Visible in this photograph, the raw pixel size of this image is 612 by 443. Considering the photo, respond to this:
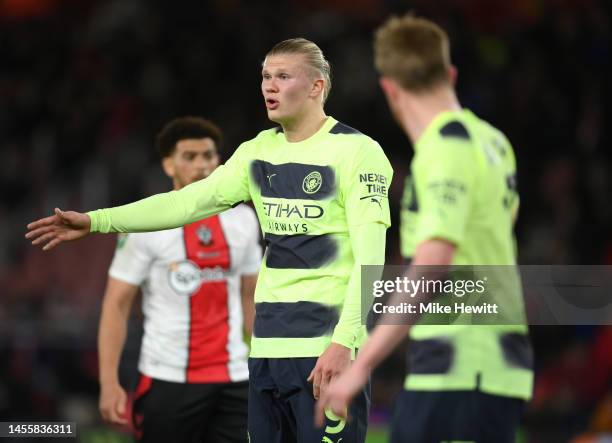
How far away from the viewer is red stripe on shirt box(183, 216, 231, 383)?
19.5 feet

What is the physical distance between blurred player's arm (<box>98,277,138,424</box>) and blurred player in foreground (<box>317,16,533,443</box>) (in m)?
2.75

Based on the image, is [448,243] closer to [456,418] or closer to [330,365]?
[456,418]

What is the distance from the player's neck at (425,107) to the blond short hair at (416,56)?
3 cm

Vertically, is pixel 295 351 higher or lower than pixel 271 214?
lower

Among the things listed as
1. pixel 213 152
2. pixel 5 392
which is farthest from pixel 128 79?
pixel 213 152

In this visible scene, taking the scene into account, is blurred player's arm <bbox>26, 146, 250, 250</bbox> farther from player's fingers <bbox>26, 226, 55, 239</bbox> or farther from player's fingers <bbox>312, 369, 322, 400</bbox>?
player's fingers <bbox>312, 369, 322, 400</bbox>

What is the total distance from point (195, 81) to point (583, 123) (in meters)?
4.68

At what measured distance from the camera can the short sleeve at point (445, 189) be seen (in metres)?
3.27

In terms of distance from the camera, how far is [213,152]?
20.5 ft

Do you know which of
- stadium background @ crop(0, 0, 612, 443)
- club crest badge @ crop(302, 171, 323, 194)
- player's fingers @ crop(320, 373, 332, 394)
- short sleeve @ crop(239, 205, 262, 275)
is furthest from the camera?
stadium background @ crop(0, 0, 612, 443)

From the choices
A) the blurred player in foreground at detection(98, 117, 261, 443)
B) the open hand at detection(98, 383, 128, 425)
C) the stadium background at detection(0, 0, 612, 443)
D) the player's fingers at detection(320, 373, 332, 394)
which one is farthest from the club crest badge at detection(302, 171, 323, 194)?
the stadium background at detection(0, 0, 612, 443)

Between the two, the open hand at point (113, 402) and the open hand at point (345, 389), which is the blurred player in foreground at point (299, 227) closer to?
the open hand at point (345, 389)

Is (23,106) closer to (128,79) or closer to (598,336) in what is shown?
(128,79)

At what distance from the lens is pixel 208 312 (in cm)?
602
